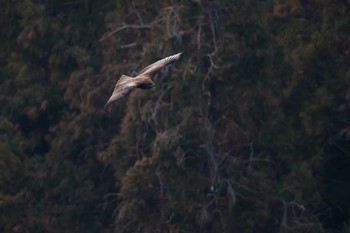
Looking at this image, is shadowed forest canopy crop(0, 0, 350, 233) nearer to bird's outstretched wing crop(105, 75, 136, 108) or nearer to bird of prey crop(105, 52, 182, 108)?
bird of prey crop(105, 52, 182, 108)

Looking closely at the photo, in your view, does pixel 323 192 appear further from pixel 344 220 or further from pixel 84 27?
pixel 84 27

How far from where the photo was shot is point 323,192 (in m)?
26.8

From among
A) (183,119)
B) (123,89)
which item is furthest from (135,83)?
(183,119)

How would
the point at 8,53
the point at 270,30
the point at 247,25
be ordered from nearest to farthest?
the point at 247,25
the point at 270,30
the point at 8,53

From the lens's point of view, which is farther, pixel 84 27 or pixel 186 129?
pixel 84 27

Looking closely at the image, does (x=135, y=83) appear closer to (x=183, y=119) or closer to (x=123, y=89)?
(x=123, y=89)

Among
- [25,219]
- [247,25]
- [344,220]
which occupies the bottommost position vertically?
[344,220]

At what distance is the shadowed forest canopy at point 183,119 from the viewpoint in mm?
24625

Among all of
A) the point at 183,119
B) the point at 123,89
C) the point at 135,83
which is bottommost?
the point at 183,119

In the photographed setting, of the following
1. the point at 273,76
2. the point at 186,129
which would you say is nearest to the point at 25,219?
the point at 186,129

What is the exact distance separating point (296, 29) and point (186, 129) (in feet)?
Answer: 8.36

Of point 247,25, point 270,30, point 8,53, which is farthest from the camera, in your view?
point 8,53

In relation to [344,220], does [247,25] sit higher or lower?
higher

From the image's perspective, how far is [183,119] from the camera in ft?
81.0
